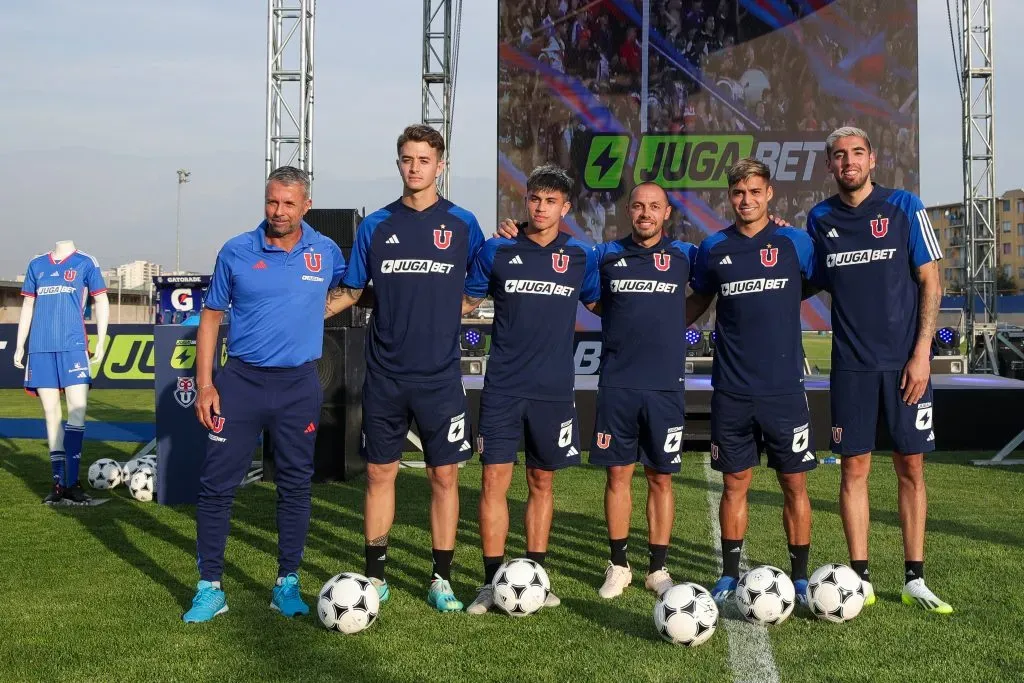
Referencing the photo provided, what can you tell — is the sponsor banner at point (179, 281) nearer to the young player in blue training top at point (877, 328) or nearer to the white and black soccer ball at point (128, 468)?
the white and black soccer ball at point (128, 468)

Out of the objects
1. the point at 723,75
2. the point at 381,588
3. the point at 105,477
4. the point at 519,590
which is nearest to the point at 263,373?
the point at 381,588

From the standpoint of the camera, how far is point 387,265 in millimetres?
4316

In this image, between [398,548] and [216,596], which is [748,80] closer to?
[398,548]

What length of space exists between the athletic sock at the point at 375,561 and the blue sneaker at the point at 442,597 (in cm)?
27

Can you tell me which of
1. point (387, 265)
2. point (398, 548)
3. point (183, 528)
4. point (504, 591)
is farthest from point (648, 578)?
point (183, 528)

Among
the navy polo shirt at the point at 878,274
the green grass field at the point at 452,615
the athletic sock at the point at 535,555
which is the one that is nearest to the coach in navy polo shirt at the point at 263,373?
the green grass field at the point at 452,615

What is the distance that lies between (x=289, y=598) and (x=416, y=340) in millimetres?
1343

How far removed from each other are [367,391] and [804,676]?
7.53 feet

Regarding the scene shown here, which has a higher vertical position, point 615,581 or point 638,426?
point 638,426

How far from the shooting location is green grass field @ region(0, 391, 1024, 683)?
3.52 metres

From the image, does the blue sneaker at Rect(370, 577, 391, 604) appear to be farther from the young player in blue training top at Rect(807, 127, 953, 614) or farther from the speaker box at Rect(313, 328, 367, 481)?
the speaker box at Rect(313, 328, 367, 481)

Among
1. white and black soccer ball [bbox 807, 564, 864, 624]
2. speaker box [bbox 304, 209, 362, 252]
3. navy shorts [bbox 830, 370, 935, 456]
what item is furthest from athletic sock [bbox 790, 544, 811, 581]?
speaker box [bbox 304, 209, 362, 252]

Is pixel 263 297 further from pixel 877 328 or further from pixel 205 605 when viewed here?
pixel 877 328

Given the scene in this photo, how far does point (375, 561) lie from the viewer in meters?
4.45
